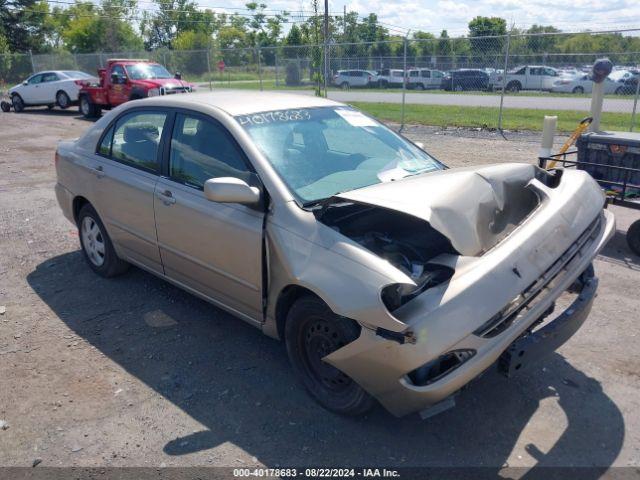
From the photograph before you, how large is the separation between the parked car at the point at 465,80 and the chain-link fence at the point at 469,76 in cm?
3

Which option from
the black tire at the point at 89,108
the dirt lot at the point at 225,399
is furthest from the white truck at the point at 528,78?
the dirt lot at the point at 225,399

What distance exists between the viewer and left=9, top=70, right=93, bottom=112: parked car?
22219 mm

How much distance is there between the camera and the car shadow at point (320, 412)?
3092 mm

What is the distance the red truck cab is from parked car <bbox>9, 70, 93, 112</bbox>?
9.15 ft

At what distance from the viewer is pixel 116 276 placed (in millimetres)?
5516

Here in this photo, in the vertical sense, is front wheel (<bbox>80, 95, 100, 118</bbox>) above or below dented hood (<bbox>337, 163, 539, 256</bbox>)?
below

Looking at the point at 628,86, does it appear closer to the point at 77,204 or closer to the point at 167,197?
the point at 77,204

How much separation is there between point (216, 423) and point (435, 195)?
1.84m

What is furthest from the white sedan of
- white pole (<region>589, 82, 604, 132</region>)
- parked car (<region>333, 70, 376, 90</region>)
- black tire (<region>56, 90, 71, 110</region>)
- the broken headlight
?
black tire (<region>56, 90, 71, 110</region>)

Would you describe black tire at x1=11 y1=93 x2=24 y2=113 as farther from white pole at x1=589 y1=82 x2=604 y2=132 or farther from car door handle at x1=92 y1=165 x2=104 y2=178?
white pole at x1=589 y1=82 x2=604 y2=132

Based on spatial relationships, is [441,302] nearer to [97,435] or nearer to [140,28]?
[97,435]

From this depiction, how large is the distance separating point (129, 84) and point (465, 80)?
37.3ft

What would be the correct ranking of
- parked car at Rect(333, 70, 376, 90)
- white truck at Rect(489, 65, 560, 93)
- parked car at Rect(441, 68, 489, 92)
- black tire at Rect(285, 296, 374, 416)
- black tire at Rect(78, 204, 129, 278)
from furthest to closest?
parked car at Rect(333, 70, 376, 90)
parked car at Rect(441, 68, 489, 92)
white truck at Rect(489, 65, 560, 93)
black tire at Rect(78, 204, 129, 278)
black tire at Rect(285, 296, 374, 416)

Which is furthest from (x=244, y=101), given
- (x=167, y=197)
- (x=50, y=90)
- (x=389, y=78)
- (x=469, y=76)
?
(x=389, y=78)
